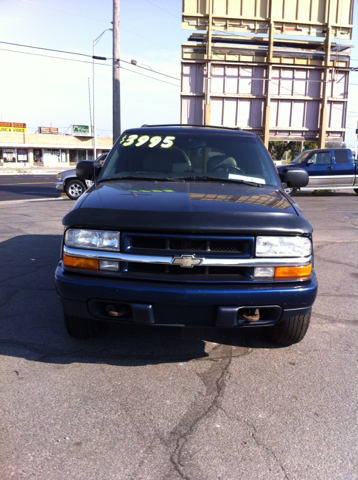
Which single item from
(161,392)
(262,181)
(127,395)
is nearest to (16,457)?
(127,395)

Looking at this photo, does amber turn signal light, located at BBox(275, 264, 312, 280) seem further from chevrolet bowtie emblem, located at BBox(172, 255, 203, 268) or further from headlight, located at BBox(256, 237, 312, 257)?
chevrolet bowtie emblem, located at BBox(172, 255, 203, 268)

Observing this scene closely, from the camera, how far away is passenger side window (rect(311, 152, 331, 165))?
17.2 metres

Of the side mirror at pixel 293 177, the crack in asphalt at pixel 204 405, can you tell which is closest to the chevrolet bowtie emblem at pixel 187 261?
the crack in asphalt at pixel 204 405

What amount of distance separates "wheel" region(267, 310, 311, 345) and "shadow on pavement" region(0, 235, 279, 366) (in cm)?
13

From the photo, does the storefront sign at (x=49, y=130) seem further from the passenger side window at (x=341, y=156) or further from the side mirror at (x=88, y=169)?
the side mirror at (x=88, y=169)

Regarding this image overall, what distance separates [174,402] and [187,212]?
120cm

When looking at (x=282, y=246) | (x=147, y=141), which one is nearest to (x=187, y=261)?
(x=282, y=246)

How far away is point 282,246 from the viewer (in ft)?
9.82

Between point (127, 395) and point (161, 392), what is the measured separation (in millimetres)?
217

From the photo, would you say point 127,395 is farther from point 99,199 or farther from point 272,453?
point 99,199

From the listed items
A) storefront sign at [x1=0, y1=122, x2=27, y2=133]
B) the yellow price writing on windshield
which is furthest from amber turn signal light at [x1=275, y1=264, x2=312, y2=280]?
storefront sign at [x1=0, y1=122, x2=27, y2=133]

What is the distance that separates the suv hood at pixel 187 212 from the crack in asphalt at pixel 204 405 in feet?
3.36

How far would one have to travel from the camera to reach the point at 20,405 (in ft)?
8.94

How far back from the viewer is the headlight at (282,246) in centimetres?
296
